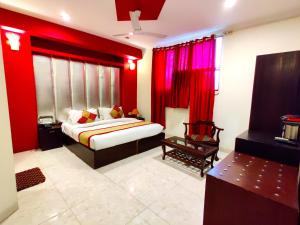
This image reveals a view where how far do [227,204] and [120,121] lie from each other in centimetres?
308

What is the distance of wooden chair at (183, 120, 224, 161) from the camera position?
9.75 ft

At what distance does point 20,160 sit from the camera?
2846mm

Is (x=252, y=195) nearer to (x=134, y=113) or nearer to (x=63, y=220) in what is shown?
(x=63, y=220)

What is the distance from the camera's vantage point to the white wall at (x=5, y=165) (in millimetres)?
1535

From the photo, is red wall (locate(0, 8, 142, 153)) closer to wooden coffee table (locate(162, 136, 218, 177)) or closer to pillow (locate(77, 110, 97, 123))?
pillow (locate(77, 110, 97, 123))

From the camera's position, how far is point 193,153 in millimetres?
2533

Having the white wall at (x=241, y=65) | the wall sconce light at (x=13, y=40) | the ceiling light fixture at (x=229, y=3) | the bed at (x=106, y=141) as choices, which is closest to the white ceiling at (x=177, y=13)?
the ceiling light fixture at (x=229, y=3)

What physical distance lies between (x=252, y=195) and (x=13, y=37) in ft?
13.4

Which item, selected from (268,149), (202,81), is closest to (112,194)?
(268,149)

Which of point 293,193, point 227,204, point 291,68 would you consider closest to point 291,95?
point 291,68

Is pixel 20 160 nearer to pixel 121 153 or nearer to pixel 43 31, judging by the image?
pixel 121 153

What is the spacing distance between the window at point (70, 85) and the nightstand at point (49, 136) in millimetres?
387

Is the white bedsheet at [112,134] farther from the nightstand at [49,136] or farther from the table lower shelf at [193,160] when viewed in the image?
the table lower shelf at [193,160]

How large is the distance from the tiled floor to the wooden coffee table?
15cm
